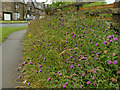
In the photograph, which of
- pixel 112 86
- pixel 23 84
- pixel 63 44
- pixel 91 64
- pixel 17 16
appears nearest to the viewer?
pixel 112 86

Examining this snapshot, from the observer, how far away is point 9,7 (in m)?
36.5

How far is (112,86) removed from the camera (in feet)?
7.29

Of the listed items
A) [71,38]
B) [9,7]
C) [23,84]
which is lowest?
[23,84]

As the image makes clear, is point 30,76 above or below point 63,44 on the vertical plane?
below

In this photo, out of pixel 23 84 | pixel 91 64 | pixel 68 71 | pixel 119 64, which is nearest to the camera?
pixel 119 64

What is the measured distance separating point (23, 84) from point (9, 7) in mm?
37264

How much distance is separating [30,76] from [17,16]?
3942cm

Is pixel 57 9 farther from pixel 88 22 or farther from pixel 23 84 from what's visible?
pixel 23 84

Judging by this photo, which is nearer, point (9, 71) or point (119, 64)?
point (119, 64)

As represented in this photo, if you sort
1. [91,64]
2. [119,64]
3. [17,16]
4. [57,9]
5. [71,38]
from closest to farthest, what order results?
[119,64] < [91,64] < [71,38] < [57,9] < [17,16]

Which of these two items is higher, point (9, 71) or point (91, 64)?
point (91, 64)

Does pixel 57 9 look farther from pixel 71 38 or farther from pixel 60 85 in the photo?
pixel 60 85

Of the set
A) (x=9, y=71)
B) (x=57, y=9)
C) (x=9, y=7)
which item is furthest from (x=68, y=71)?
(x=9, y=7)

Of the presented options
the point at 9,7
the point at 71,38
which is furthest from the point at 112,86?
the point at 9,7
